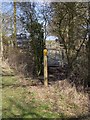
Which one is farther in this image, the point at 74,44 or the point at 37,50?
the point at 37,50

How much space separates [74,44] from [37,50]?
1750 millimetres

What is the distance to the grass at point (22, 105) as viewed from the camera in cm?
411

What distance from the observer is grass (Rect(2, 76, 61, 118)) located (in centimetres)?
411

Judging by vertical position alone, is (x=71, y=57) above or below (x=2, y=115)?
above

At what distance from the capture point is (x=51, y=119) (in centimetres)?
395

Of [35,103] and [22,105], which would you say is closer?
[22,105]

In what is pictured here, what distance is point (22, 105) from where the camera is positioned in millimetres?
4625

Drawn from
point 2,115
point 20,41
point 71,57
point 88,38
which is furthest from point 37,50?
point 2,115

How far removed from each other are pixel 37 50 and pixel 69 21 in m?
1.89

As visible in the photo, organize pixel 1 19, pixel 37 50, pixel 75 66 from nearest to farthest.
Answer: pixel 75 66
pixel 37 50
pixel 1 19

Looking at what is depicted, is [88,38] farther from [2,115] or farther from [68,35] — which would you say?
[2,115]

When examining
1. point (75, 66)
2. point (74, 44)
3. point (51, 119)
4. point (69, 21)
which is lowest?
point (51, 119)

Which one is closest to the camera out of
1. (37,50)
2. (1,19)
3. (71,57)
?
(71,57)

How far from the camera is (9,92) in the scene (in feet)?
18.3
